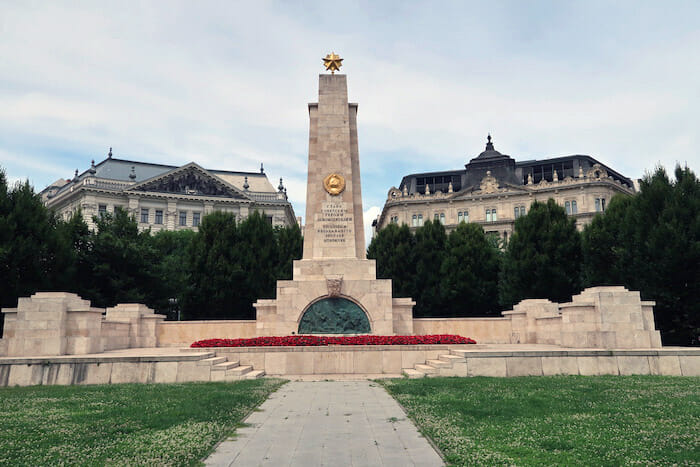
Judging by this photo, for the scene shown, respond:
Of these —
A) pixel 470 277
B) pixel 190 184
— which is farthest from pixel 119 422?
pixel 190 184

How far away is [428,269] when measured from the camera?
41.6m

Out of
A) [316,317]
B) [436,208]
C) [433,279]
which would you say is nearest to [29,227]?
[316,317]

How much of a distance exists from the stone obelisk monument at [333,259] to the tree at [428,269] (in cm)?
1437

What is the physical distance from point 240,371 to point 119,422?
8.34 metres

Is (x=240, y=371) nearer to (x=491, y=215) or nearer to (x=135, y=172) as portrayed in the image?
(x=491, y=215)

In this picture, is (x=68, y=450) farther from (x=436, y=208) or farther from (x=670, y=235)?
(x=436, y=208)

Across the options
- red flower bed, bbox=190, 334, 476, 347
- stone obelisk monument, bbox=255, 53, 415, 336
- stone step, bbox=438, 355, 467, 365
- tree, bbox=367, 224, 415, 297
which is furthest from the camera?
tree, bbox=367, 224, 415, 297

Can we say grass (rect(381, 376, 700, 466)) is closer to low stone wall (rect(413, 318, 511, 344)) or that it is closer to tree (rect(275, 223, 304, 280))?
low stone wall (rect(413, 318, 511, 344))

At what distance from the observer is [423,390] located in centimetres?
1372

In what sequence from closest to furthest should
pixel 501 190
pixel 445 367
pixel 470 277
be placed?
pixel 445 367 < pixel 470 277 < pixel 501 190

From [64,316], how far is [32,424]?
11510mm

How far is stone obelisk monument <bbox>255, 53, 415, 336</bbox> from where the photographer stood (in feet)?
79.1

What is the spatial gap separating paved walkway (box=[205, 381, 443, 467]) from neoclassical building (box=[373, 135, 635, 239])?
242 feet

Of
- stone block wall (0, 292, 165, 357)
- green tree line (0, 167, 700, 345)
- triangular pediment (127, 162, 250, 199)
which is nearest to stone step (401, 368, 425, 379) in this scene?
stone block wall (0, 292, 165, 357)
